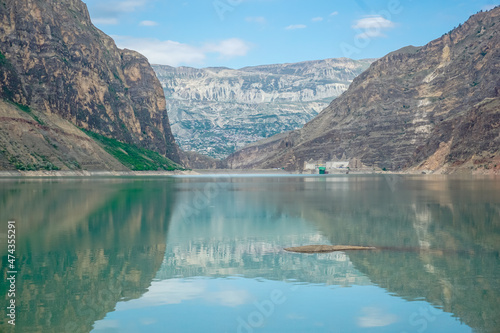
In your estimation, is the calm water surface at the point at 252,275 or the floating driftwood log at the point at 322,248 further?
the floating driftwood log at the point at 322,248

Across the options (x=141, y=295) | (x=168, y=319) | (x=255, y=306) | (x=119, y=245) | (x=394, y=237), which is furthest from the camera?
(x=394, y=237)

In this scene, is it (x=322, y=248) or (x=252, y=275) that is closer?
(x=252, y=275)

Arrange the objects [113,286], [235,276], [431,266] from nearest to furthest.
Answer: [113,286]
[235,276]
[431,266]

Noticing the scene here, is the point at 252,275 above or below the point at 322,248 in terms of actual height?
below

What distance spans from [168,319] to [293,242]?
19682 millimetres

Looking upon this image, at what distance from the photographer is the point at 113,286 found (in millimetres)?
26391

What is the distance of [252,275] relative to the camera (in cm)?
2881

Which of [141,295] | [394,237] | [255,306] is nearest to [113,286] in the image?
[141,295]

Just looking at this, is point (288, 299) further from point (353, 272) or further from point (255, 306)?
point (353, 272)

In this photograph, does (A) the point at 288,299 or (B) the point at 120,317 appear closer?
(B) the point at 120,317

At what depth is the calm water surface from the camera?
2112 centimetres

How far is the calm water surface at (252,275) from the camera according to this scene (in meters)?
21.1

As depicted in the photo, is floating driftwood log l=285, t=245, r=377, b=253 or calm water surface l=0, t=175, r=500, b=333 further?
floating driftwood log l=285, t=245, r=377, b=253

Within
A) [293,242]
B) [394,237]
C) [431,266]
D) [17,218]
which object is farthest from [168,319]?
[17,218]
